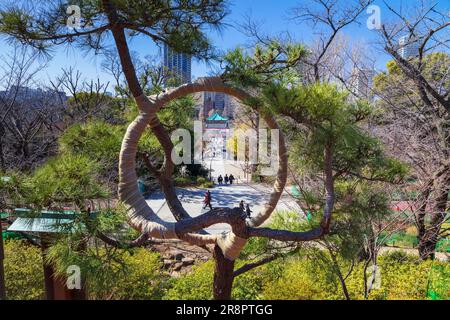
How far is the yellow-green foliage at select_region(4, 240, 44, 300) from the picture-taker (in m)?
2.97

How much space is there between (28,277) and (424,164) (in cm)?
494

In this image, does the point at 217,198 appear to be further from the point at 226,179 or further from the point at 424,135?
the point at 424,135

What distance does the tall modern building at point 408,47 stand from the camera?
383 cm

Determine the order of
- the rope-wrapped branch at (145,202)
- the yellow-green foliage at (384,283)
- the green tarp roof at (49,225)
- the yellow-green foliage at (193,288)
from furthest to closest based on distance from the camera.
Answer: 1. the yellow-green foliage at (384,283)
2. the yellow-green foliage at (193,288)
3. the rope-wrapped branch at (145,202)
4. the green tarp roof at (49,225)

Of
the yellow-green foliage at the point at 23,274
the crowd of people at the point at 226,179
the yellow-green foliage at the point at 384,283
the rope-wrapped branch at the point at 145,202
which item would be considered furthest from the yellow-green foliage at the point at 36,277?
the crowd of people at the point at 226,179

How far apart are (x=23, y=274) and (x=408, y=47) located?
18.3 feet

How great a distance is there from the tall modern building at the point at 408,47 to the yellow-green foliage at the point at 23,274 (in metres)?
5.17

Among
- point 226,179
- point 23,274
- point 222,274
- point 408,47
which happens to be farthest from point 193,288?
point 226,179

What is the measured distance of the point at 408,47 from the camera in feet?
13.5

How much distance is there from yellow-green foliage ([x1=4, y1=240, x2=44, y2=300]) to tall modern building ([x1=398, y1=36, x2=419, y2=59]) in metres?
5.17

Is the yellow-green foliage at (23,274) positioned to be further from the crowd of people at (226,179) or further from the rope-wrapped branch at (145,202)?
the crowd of people at (226,179)

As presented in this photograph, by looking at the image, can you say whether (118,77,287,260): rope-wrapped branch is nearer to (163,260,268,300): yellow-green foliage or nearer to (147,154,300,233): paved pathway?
(163,260,268,300): yellow-green foliage

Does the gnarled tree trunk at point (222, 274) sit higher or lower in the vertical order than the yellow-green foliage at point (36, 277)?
higher

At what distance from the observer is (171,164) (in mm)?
2148
